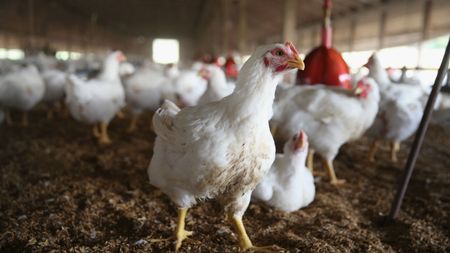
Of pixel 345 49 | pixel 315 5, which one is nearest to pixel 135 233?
pixel 315 5

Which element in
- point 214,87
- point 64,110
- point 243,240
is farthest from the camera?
point 64,110

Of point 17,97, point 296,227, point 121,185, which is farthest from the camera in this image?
point 17,97

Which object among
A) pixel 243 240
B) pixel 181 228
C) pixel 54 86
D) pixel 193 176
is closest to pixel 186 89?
pixel 54 86

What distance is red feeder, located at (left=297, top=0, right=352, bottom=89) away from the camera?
422 cm

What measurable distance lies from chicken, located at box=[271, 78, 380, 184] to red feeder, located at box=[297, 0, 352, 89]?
1.42ft

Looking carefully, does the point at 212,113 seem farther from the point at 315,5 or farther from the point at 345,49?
the point at 345,49

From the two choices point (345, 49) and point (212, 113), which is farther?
point (345, 49)

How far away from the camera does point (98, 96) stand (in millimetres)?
5117

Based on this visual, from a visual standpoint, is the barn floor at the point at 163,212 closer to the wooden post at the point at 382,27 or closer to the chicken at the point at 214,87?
the chicken at the point at 214,87

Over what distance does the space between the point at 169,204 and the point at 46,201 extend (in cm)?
106

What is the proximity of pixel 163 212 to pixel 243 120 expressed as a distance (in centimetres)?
140

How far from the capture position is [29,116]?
7375 millimetres

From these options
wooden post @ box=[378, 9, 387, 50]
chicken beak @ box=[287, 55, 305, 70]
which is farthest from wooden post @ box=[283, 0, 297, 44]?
chicken beak @ box=[287, 55, 305, 70]

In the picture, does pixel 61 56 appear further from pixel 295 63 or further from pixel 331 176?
pixel 295 63
